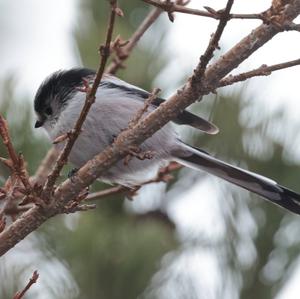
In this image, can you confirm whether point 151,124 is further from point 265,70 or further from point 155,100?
point 155,100

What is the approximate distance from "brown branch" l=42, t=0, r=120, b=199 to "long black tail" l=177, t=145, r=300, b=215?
3.16 ft

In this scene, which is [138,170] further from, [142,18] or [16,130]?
[142,18]

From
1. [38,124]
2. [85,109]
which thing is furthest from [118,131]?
[85,109]

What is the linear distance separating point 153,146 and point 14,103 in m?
0.70

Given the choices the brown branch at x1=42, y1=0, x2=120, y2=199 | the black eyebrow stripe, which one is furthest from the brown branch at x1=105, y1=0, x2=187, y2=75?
the brown branch at x1=42, y1=0, x2=120, y2=199

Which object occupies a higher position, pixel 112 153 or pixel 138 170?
pixel 112 153

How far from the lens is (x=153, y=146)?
3016mm

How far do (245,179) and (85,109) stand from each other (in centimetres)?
112

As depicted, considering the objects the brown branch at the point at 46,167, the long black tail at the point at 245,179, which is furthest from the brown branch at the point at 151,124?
the long black tail at the point at 245,179

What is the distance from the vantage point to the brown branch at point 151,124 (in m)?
1.91

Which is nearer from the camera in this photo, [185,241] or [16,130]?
[185,241]

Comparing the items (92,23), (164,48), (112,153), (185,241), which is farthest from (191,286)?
(92,23)

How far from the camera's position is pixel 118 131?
2861mm

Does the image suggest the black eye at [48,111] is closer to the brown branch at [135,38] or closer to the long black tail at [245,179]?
the brown branch at [135,38]
